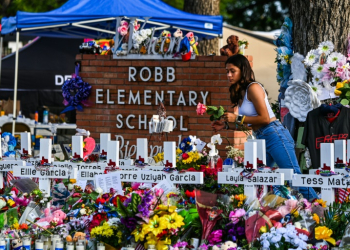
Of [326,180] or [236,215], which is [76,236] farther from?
[326,180]

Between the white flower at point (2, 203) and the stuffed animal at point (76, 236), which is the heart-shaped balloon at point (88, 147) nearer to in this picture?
the white flower at point (2, 203)

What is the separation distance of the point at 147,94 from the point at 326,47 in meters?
2.75

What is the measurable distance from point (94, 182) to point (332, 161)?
1.58m

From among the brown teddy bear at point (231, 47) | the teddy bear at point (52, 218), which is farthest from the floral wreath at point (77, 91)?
the teddy bear at point (52, 218)

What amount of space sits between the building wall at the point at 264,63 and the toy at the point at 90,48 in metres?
4.92

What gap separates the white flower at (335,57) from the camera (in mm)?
6340

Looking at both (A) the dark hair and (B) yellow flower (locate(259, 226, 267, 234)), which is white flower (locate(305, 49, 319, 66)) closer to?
(A) the dark hair

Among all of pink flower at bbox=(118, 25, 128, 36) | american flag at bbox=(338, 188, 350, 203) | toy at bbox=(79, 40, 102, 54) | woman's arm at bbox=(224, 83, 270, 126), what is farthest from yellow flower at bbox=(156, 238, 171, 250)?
toy at bbox=(79, 40, 102, 54)

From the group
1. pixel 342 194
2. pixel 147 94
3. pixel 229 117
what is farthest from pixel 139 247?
pixel 147 94

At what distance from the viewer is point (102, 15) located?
9.45 metres

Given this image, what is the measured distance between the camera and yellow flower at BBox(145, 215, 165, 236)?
354 centimetres

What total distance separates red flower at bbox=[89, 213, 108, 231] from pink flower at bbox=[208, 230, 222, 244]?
0.67 metres

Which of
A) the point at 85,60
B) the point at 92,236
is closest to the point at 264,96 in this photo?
the point at 92,236

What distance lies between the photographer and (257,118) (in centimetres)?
495
